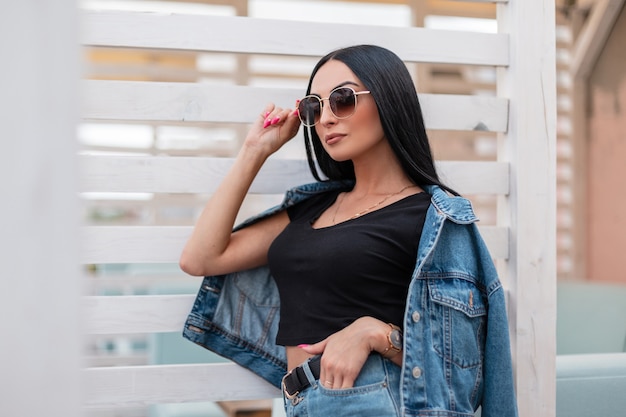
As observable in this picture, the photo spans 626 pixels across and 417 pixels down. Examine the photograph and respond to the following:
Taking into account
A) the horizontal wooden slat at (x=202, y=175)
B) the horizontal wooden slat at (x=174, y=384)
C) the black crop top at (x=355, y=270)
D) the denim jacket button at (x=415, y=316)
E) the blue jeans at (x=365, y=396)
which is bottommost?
the horizontal wooden slat at (x=174, y=384)

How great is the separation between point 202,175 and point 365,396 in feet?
2.61

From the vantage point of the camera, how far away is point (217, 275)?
7.09ft

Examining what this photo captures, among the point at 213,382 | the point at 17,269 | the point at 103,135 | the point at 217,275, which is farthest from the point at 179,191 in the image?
the point at 103,135

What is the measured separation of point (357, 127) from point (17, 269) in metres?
1.50

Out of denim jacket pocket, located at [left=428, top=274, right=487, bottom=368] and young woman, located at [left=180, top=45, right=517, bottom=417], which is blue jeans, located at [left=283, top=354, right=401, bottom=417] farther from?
denim jacket pocket, located at [left=428, top=274, right=487, bottom=368]

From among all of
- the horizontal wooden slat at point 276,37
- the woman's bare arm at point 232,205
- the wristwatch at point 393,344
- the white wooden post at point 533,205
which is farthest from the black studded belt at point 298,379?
the horizontal wooden slat at point 276,37

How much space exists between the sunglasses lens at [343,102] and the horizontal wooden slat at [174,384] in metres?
0.78

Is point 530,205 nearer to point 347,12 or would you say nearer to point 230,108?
point 230,108

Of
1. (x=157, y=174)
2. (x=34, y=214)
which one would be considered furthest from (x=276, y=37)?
(x=34, y=214)

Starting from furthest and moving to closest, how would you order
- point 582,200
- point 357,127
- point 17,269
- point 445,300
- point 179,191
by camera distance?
point 582,200 < point 179,191 < point 357,127 < point 445,300 < point 17,269

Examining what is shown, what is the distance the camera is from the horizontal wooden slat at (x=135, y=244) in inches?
82.7

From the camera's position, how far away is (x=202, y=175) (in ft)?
7.13

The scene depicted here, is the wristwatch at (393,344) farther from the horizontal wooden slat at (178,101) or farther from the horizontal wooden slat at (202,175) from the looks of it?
the horizontal wooden slat at (178,101)

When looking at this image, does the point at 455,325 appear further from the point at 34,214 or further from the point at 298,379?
the point at 34,214
